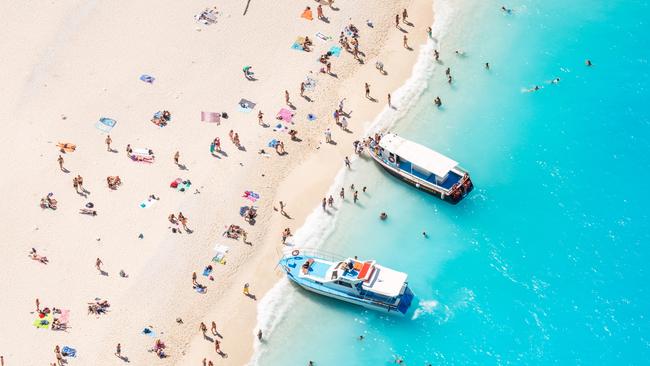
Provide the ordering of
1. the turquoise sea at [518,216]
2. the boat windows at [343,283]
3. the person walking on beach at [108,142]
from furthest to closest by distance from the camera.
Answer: the person walking on beach at [108,142] → the boat windows at [343,283] → the turquoise sea at [518,216]

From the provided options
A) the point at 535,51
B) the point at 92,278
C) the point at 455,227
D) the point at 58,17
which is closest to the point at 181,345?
→ the point at 92,278

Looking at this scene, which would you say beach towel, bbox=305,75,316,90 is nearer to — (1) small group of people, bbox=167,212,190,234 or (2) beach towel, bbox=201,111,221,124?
(2) beach towel, bbox=201,111,221,124

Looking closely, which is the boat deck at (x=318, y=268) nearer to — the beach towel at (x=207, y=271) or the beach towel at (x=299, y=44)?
the beach towel at (x=207, y=271)

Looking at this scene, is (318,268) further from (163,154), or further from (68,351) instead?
(68,351)

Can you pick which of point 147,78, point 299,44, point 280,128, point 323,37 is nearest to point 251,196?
point 280,128

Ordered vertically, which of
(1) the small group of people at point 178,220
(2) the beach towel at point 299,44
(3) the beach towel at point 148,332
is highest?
(2) the beach towel at point 299,44

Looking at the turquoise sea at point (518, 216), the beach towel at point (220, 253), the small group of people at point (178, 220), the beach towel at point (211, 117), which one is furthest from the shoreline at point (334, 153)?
the beach towel at point (211, 117)

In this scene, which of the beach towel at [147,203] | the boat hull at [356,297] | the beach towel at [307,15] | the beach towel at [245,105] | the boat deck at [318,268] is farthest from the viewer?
the beach towel at [307,15]
